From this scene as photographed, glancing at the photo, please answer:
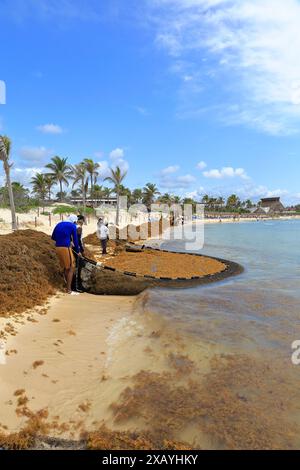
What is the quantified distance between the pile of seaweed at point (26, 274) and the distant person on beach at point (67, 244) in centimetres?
49

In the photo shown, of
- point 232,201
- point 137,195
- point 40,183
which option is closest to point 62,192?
point 40,183

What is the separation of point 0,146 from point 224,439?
22.2m

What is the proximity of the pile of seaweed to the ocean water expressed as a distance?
2.27m

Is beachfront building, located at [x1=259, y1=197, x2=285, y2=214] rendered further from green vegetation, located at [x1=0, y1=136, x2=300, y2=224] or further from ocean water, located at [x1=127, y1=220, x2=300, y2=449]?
ocean water, located at [x1=127, y1=220, x2=300, y2=449]

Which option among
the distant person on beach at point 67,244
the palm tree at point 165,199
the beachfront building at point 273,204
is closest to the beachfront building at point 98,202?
the palm tree at point 165,199

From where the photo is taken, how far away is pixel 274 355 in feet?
16.4

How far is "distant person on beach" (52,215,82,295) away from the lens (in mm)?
7582

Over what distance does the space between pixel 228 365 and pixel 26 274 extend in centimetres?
462

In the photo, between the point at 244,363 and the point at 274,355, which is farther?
the point at 274,355

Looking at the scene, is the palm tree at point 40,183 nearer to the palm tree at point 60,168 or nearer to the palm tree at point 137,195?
the palm tree at point 60,168

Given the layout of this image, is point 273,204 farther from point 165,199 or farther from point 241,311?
point 241,311

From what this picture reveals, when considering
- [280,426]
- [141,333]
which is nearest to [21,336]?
[141,333]

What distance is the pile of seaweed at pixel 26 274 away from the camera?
6145 millimetres
